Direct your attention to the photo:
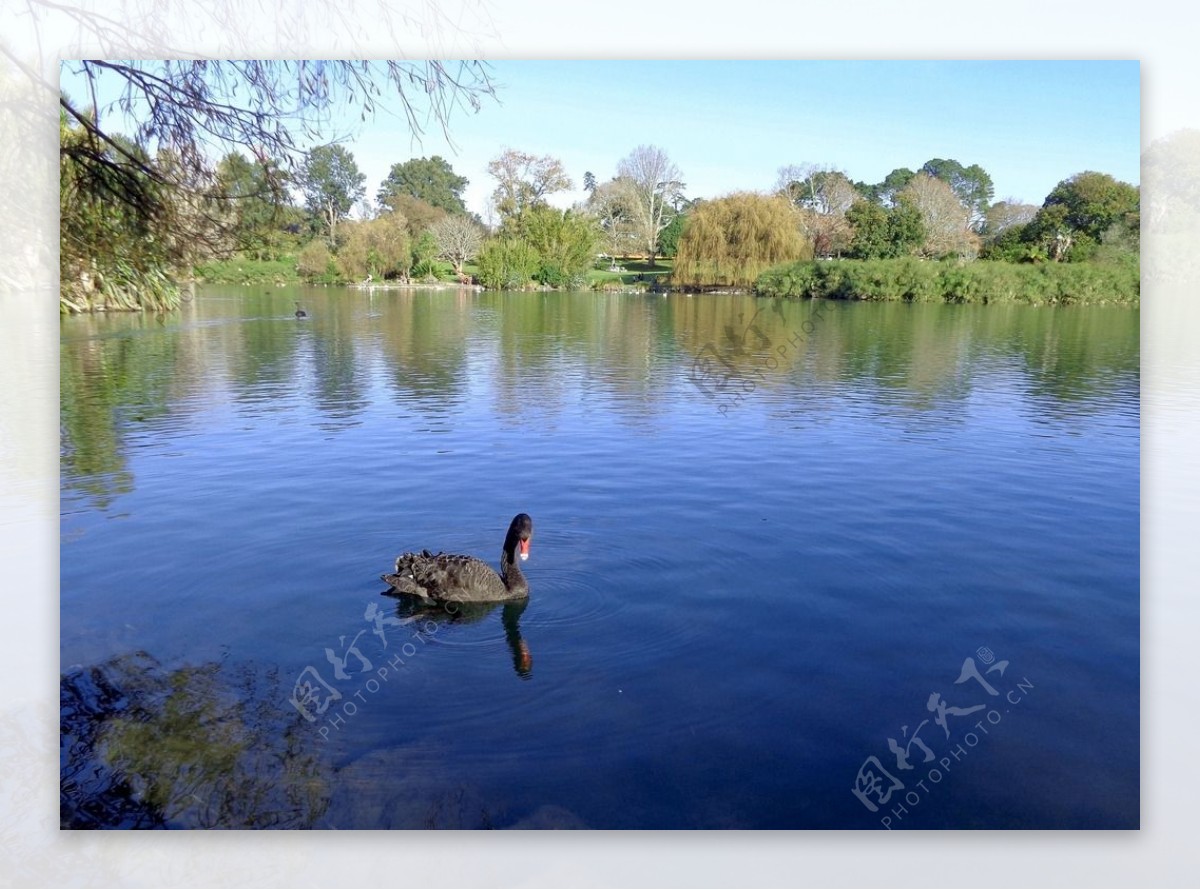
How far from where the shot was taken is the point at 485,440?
36.6 ft

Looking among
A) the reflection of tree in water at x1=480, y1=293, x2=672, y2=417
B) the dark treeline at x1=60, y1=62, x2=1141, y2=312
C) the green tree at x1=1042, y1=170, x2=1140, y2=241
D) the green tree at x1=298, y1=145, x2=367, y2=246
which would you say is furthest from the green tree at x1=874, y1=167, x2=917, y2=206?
the green tree at x1=298, y1=145, x2=367, y2=246

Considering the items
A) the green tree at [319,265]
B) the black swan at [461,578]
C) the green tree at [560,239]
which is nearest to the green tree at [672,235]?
the green tree at [560,239]

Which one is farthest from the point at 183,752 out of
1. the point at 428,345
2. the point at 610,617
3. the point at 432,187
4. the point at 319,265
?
the point at 428,345

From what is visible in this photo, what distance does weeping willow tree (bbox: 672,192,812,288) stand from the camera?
63.1 feet

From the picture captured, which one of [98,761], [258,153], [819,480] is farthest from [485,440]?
[98,761]

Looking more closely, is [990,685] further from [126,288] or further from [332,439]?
[332,439]

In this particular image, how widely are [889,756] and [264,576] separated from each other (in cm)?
462

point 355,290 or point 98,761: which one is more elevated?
point 355,290

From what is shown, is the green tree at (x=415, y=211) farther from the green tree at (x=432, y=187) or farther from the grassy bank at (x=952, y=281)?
the grassy bank at (x=952, y=281)

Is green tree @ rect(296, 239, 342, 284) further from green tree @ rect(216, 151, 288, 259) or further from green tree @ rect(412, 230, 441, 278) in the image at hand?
green tree @ rect(216, 151, 288, 259)

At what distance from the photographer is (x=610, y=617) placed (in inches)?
242

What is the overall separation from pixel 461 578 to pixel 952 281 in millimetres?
24878

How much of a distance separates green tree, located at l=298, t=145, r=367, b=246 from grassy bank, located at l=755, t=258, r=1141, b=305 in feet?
27.9

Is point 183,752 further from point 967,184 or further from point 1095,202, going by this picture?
point 967,184
